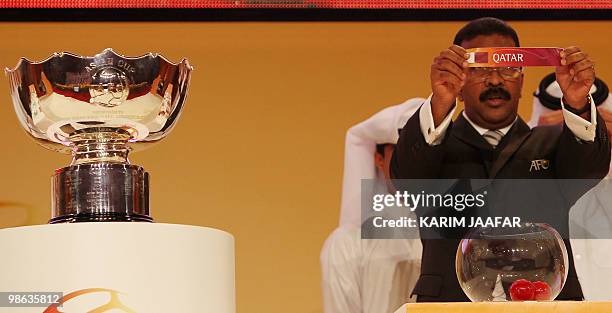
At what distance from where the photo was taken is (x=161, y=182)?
7.06 feet

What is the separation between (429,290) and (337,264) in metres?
0.22

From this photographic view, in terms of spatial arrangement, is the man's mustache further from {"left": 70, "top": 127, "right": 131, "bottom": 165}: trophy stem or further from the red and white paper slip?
{"left": 70, "top": 127, "right": 131, "bottom": 165}: trophy stem

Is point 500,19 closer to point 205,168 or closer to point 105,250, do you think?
point 205,168

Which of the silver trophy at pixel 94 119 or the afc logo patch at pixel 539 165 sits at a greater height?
the afc logo patch at pixel 539 165

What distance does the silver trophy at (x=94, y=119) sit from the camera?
1.27m

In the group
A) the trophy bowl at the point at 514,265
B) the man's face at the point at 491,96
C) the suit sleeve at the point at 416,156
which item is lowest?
the trophy bowl at the point at 514,265

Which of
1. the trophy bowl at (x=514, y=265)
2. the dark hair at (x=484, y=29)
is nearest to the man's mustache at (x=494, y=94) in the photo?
the dark hair at (x=484, y=29)

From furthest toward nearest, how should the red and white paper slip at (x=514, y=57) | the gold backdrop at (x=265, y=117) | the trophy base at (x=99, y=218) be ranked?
the gold backdrop at (x=265, y=117) < the red and white paper slip at (x=514, y=57) < the trophy base at (x=99, y=218)

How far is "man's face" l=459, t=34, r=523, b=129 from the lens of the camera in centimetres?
218

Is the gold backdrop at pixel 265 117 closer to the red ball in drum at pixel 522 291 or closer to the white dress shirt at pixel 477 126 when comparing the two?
the white dress shirt at pixel 477 126

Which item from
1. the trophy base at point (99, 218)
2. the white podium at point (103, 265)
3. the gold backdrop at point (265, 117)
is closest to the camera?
the white podium at point (103, 265)

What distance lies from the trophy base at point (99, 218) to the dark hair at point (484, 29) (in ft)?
3.67

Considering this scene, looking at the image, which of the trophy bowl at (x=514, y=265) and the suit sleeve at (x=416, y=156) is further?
the suit sleeve at (x=416, y=156)

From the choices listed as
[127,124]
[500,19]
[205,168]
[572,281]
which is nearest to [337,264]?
[205,168]
